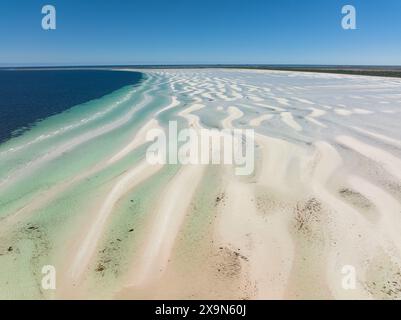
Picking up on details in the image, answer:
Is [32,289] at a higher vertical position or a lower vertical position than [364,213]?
lower

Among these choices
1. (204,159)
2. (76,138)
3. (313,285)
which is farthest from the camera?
(76,138)

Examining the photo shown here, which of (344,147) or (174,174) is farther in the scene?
(344,147)

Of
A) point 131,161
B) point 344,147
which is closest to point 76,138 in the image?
point 131,161

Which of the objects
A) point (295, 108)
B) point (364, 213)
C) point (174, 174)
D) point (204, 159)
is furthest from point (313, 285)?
point (295, 108)

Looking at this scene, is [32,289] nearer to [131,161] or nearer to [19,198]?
[19,198]

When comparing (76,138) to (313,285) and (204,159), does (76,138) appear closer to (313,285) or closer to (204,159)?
(204,159)

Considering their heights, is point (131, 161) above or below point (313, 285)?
above
